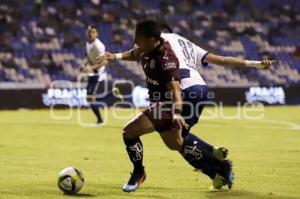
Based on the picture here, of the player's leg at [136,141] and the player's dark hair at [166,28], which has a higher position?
the player's dark hair at [166,28]

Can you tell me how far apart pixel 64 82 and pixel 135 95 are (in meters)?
2.65

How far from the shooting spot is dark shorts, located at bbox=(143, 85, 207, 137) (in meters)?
8.27

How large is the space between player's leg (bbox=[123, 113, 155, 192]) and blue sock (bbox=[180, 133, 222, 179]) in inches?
19.9

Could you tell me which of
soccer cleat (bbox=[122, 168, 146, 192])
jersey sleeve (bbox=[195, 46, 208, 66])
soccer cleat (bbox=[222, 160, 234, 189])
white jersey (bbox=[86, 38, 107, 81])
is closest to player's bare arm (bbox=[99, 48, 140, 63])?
jersey sleeve (bbox=[195, 46, 208, 66])

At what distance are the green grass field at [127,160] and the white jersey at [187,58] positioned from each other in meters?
1.30

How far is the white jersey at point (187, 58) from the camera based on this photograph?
8.54m

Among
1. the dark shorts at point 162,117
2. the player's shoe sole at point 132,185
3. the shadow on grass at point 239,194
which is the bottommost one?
the shadow on grass at point 239,194

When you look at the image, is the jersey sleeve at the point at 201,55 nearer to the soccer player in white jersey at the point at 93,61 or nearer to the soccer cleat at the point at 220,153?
the soccer cleat at the point at 220,153

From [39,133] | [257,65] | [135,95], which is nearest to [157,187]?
[257,65]

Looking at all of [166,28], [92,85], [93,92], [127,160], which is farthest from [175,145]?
[92,85]

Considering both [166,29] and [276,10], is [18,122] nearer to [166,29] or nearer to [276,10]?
[166,29]

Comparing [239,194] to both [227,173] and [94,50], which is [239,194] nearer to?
[227,173]

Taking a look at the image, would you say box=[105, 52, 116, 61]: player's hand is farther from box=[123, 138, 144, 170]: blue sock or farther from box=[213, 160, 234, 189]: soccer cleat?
box=[213, 160, 234, 189]: soccer cleat

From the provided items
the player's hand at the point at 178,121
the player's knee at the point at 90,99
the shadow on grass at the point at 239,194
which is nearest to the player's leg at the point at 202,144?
the shadow on grass at the point at 239,194
